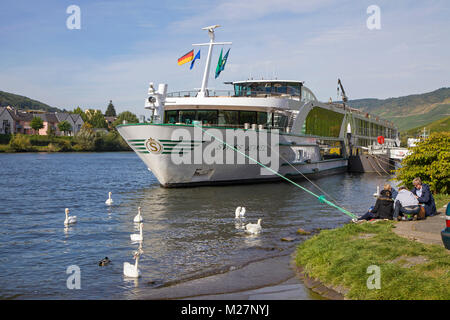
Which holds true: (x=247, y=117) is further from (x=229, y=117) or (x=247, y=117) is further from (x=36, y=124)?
(x=36, y=124)

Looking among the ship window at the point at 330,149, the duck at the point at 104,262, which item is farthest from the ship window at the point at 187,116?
the duck at the point at 104,262

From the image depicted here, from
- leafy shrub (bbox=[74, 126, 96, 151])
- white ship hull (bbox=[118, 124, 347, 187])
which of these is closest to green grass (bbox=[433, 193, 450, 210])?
white ship hull (bbox=[118, 124, 347, 187])

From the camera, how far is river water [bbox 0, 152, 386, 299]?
365 inches

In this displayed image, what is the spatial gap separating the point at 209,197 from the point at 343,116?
27.2 metres

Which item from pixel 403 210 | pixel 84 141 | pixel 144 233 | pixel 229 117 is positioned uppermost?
pixel 229 117

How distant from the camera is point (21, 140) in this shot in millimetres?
83750

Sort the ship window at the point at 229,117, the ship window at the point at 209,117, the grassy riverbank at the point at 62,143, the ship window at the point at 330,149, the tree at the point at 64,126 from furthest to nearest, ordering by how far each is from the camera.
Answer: the tree at the point at 64,126
the grassy riverbank at the point at 62,143
the ship window at the point at 330,149
the ship window at the point at 209,117
the ship window at the point at 229,117

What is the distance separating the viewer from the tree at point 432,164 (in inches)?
637

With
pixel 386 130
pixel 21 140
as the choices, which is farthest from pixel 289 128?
pixel 21 140

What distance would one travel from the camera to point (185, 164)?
76.6 ft

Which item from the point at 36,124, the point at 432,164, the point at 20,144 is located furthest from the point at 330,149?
the point at 36,124

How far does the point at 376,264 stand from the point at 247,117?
20311 millimetres

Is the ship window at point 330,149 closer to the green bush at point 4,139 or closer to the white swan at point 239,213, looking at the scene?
the white swan at point 239,213
